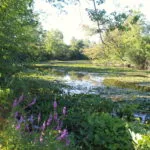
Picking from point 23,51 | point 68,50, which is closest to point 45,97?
point 23,51

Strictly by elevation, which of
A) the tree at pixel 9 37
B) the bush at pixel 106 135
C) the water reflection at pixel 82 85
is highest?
the tree at pixel 9 37

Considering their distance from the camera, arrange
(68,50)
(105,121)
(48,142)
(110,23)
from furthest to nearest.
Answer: (68,50) → (110,23) → (105,121) → (48,142)

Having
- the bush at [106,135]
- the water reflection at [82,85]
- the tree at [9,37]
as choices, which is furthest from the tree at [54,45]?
the bush at [106,135]

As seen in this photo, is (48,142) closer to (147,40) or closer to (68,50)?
(147,40)

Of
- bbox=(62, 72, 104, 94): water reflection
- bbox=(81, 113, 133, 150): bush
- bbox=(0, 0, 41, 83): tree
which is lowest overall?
bbox=(62, 72, 104, 94): water reflection

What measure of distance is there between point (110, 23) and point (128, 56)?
4526cm

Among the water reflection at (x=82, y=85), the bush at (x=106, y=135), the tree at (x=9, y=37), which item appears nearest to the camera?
the bush at (x=106, y=135)

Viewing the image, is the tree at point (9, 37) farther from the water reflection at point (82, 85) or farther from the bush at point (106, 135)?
the water reflection at point (82, 85)

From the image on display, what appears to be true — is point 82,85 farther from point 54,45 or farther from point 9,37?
point 54,45

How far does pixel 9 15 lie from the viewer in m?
8.18

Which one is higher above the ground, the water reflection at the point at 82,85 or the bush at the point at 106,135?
the bush at the point at 106,135

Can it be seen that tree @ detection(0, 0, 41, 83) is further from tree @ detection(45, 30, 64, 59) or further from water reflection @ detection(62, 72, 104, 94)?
tree @ detection(45, 30, 64, 59)

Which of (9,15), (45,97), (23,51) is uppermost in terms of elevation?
(9,15)

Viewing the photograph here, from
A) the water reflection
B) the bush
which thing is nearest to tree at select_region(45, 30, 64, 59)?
the water reflection
